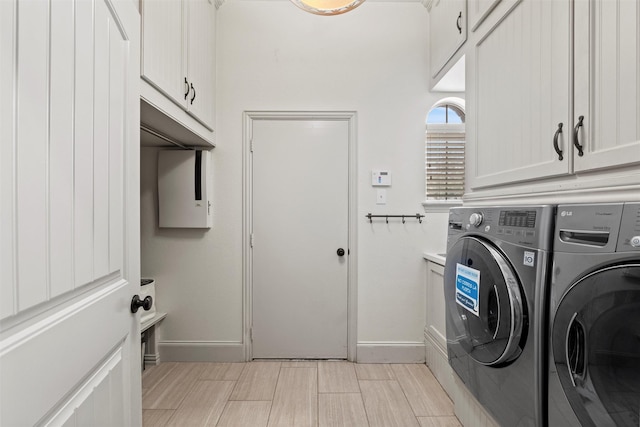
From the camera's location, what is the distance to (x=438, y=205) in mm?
2461

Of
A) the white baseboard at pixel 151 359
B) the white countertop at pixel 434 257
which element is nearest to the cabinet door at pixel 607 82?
the white countertop at pixel 434 257

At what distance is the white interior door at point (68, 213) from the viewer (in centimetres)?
56

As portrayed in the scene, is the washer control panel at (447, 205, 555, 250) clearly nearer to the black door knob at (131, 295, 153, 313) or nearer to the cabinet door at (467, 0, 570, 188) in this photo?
the cabinet door at (467, 0, 570, 188)

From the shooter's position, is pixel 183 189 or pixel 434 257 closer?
pixel 434 257

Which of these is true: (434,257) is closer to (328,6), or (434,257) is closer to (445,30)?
(445,30)

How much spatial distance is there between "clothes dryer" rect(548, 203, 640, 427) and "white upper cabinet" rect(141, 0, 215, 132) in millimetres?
1744

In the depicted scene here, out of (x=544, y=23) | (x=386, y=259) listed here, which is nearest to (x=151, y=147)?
(x=386, y=259)

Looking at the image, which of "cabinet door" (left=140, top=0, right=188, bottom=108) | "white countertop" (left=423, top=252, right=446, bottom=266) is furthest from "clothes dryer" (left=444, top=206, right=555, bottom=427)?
"cabinet door" (left=140, top=0, right=188, bottom=108)

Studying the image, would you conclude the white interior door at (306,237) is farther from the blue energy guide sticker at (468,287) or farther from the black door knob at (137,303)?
the black door knob at (137,303)

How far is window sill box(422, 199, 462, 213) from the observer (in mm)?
2449

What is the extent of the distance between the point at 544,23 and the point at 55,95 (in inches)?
61.8

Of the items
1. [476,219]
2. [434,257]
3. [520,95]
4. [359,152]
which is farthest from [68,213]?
[434,257]

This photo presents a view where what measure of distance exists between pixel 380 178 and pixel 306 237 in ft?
2.52

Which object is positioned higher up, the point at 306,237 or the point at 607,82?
the point at 607,82
